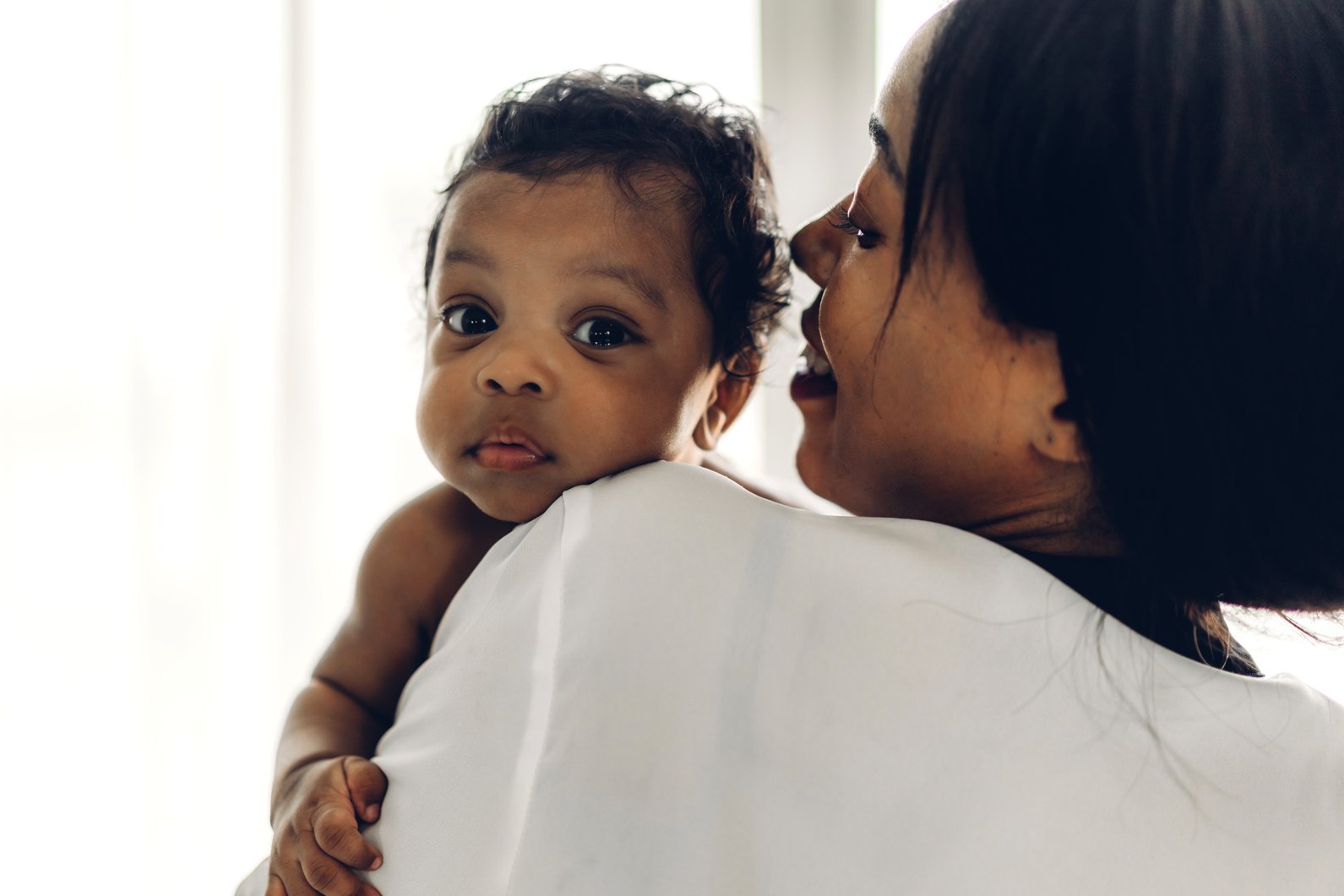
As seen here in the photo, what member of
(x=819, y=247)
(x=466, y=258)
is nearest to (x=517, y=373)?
(x=466, y=258)

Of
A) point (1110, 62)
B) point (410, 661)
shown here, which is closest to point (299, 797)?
point (410, 661)

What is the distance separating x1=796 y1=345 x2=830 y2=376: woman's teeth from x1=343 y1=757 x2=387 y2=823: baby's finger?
0.48 m

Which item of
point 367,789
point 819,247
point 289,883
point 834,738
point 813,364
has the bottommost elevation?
point 289,883

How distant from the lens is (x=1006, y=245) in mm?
656

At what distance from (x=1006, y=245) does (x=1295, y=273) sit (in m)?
0.16

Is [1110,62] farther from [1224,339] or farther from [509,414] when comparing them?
[509,414]

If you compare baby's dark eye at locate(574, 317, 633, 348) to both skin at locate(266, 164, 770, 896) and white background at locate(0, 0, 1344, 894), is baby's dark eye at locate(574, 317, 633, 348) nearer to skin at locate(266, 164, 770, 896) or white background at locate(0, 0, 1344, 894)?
skin at locate(266, 164, 770, 896)

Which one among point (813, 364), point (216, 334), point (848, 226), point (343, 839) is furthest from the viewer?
point (216, 334)

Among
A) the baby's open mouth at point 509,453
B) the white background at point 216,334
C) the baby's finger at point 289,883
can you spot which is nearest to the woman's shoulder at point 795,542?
the baby's open mouth at point 509,453

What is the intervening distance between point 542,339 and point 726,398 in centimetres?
29

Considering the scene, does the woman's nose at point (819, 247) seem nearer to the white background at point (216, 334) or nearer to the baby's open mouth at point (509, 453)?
the baby's open mouth at point (509, 453)

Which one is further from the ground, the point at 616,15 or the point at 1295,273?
the point at 616,15

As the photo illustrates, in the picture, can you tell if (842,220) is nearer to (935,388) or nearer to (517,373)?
(935,388)

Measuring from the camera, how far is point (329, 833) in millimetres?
699
